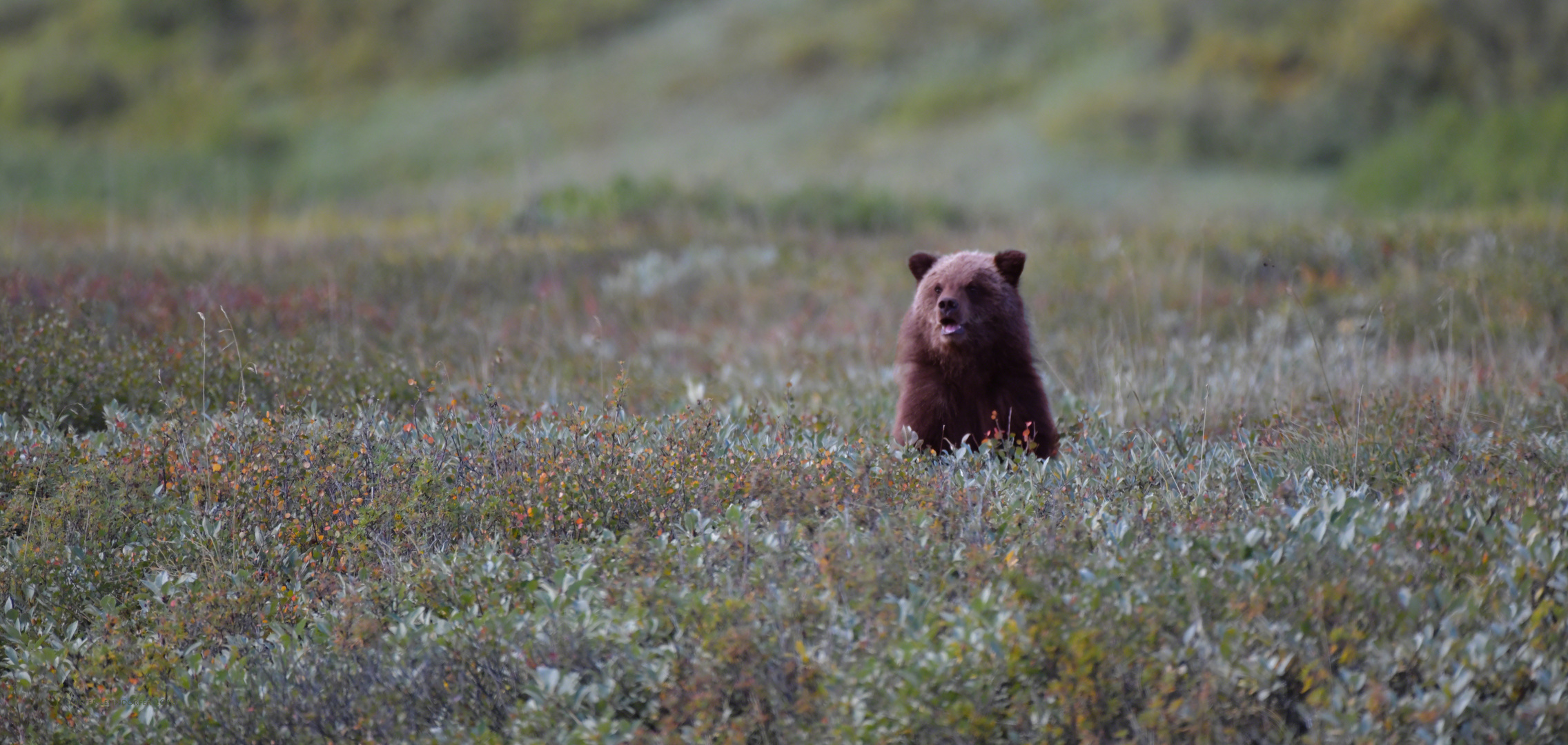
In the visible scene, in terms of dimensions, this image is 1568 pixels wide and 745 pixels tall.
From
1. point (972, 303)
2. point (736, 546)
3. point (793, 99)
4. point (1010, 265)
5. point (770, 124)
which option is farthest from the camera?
point (793, 99)

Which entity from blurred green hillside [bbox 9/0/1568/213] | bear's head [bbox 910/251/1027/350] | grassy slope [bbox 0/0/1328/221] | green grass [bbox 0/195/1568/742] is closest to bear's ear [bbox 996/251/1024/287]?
bear's head [bbox 910/251/1027/350]

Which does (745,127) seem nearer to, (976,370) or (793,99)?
(793,99)

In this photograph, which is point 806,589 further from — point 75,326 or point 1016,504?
point 75,326

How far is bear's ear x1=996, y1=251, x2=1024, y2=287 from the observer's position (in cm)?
552

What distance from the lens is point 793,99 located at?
33656 millimetres

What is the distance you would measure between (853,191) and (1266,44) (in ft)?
56.8

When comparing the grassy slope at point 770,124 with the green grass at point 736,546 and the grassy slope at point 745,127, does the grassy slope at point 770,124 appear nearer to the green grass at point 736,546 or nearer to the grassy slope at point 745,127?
the grassy slope at point 745,127

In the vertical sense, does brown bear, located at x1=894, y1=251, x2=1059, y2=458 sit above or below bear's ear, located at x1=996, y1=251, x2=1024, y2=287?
below

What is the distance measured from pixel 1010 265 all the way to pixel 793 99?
29065mm

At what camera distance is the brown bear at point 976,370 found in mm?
5469

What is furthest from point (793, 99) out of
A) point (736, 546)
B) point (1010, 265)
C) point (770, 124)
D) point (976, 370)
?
point (736, 546)

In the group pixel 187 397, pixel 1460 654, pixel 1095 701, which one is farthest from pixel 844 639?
pixel 187 397

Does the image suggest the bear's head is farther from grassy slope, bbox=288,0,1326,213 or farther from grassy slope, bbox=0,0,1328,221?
grassy slope, bbox=288,0,1326,213

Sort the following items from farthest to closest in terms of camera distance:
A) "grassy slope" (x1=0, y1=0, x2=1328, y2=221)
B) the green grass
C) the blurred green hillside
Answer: "grassy slope" (x1=0, y1=0, x2=1328, y2=221)
the blurred green hillside
the green grass
